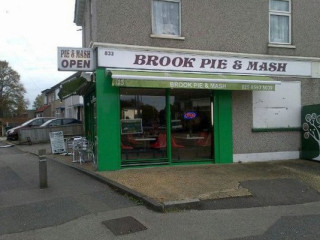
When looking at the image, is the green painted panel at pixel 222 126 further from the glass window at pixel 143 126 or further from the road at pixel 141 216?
the road at pixel 141 216

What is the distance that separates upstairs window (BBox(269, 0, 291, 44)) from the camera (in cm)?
1183

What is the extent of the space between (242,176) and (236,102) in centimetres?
307

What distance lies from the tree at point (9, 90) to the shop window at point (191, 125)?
47.4 metres

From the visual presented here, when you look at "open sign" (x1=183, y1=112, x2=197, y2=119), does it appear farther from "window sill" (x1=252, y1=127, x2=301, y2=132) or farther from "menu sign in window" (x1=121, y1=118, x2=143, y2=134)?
"window sill" (x1=252, y1=127, x2=301, y2=132)

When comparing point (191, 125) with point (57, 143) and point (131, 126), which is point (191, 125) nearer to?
point (131, 126)

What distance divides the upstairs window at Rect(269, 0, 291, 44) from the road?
228 inches

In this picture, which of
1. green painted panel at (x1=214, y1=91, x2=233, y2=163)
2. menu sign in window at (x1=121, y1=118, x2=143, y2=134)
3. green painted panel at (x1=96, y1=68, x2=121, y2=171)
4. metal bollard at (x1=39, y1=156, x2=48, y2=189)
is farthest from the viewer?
green painted panel at (x1=214, y1=91, x2=233, y2=163)

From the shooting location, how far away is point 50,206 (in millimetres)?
6605

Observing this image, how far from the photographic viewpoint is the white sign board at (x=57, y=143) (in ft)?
49.5

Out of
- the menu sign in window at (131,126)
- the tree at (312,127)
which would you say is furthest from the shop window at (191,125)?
the tree at (312,127)

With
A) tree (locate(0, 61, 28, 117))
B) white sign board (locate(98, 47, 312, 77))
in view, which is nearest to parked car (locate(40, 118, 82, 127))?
white sign board (locate(98, 47, 312, 77))

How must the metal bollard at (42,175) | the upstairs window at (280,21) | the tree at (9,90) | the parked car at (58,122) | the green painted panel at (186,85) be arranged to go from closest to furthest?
the metal bollard at (42,175) → the green painted panel at (186,85) → the upstairs window at (280,21) → the parked car at (58,122) → the tree at (9,90)

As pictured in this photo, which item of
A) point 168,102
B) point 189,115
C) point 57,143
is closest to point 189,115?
point 189,115

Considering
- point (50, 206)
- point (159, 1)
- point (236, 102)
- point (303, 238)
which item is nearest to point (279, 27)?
point (236, 102)
